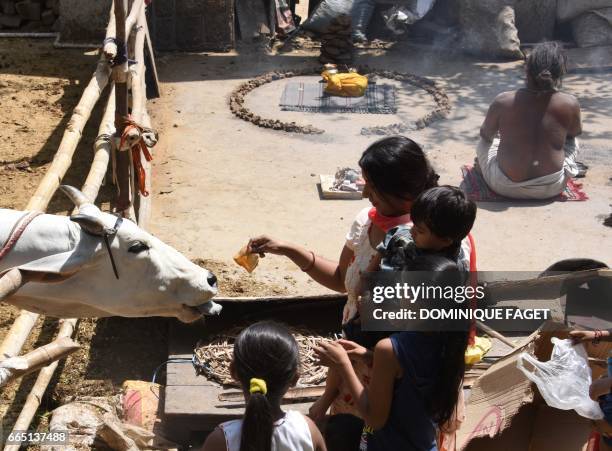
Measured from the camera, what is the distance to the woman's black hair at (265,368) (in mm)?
2588

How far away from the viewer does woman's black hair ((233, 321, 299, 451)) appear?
102 inches

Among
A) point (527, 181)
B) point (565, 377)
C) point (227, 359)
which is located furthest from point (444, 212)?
point (527, 181)

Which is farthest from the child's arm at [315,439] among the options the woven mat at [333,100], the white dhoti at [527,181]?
the woven mat at [333,100]

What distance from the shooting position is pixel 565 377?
3555mm

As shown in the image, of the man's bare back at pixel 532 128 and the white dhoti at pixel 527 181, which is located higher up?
the man's bare back at pixel 532 128

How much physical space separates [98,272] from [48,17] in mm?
9194

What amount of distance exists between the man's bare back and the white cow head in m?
3.95

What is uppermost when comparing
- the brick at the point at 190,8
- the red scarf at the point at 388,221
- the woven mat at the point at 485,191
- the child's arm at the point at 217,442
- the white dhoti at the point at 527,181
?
the red scarf at the point at 388,221

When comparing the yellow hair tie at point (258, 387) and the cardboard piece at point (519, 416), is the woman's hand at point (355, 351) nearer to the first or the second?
the yellow hair tie at point (258, 387)

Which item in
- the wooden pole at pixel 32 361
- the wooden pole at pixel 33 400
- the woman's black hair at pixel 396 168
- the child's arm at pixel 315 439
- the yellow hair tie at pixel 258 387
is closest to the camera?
the yellow hair tie at pixel 258 387

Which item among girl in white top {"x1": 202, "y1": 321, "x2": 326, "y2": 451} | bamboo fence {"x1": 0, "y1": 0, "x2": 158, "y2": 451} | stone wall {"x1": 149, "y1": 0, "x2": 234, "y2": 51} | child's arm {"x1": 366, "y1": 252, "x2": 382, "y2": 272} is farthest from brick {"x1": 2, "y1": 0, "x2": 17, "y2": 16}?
girl in white top {"x1": 202, "y1": 321, "x2": 326, "y2": 451}

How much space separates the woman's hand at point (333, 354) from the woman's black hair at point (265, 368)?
0.32m

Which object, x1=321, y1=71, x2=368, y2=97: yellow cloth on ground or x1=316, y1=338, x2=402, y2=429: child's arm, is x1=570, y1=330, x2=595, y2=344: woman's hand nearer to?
x1=316, y1=338, x2=402, y2=429: child's arm

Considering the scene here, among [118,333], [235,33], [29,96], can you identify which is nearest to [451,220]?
[118,333]
